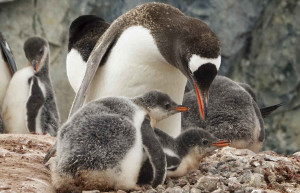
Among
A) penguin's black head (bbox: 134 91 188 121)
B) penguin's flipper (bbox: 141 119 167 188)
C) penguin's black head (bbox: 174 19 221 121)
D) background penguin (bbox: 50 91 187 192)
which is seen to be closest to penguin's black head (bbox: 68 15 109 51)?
penguin's black head (bbox: 174 19 221 121)

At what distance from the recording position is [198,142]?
3.87m

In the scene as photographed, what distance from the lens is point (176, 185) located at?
11.8 ft

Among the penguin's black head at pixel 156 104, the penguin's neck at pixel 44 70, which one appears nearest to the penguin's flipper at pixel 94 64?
the penguin's black head at pixel 156 104

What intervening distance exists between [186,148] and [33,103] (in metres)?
2.55

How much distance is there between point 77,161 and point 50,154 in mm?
570

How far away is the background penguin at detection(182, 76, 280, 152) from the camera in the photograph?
5.09m

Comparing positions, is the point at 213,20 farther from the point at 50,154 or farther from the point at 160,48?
the point at 50,154

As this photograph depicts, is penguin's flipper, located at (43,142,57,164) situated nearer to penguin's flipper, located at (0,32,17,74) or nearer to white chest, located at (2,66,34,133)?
white chest, located at (2,66,34,133)

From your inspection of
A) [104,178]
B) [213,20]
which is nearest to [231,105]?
[104,178]

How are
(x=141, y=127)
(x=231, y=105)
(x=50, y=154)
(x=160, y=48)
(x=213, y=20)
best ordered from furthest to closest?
1. (x=213, y=20)
2. (x=231, y=105)
3. (x=160, y=48)
4. (x=50, y=154)
5. (x=141, y=127)

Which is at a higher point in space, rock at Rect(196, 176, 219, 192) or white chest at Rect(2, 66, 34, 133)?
rock at Rect(196, 176, 219, 192)

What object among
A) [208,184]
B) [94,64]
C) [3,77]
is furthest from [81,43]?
[208,184]

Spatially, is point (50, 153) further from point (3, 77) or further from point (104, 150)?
point (3, 77)

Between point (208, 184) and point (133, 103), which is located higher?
point (133, 103)
